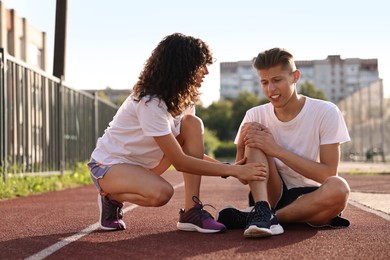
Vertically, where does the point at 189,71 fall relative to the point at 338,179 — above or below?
above

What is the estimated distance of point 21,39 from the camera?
47.5m

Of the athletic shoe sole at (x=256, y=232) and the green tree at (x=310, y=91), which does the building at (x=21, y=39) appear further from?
the green tree at (x=310, y=91)

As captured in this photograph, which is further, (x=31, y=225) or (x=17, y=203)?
(x=17, y=203)

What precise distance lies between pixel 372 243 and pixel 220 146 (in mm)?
64578

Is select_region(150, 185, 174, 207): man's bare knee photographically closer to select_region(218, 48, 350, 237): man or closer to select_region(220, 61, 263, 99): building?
select_region(218, 48, 350, 237): man

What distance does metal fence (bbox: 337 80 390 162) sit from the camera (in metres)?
51.0

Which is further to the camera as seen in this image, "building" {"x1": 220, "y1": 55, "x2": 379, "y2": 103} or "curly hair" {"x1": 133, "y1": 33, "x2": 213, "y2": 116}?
"building" {"x1": 220, "y1": 55, "x2": 379, "y2": 103}

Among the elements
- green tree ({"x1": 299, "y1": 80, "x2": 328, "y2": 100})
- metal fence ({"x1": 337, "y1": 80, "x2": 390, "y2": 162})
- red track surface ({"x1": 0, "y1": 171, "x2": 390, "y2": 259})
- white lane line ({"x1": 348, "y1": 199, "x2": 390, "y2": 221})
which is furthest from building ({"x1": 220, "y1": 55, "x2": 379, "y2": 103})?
red track surface ({"x1": 0, "y1": 171, "x2": 390, "y2": 259})

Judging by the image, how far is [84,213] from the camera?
23.7 ft

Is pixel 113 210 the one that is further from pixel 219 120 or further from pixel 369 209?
pixel 219 120

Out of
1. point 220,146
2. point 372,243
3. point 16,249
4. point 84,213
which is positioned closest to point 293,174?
point 372,243

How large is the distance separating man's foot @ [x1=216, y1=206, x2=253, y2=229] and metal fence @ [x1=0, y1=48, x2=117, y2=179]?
226 inches

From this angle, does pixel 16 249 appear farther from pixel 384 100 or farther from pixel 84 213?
pixel 384 100

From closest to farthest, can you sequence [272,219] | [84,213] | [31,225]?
[272,219] < [31,225] < [84,213]
